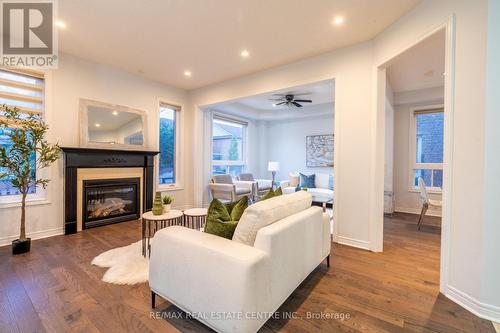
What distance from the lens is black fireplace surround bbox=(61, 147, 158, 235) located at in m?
3.54

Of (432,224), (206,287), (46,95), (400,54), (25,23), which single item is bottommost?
(432,224)

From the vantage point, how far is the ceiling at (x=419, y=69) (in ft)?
10.5

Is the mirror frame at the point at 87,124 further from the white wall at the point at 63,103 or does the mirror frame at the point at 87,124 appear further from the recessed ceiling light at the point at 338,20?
the recessed ceiling light at the point at 338,20

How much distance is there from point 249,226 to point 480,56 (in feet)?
7.28

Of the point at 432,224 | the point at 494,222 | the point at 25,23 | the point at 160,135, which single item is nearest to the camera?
the point at 494,222

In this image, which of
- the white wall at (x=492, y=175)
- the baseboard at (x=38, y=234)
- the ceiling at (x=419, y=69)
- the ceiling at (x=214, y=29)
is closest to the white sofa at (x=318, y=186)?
the ceiling at (x=419, y=69)

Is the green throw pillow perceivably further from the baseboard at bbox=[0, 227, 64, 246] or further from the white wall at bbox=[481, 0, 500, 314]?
the baseboard at bbox=[0, 227, 64, 246]

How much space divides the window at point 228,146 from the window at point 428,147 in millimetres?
4676

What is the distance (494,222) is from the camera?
169 centimetres

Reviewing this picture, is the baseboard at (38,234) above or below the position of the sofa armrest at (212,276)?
below

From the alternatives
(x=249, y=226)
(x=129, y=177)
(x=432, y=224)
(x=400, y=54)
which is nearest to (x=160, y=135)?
(x=129, y=177)

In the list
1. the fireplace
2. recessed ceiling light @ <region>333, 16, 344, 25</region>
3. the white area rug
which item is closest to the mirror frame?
the fireplace

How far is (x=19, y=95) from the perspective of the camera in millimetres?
3180

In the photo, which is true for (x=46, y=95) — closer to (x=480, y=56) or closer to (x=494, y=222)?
(x=480, y=56)
